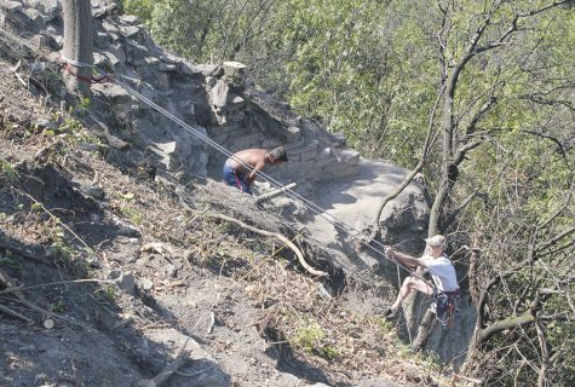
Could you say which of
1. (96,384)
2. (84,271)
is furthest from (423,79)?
(96,384)

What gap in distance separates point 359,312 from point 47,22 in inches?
228

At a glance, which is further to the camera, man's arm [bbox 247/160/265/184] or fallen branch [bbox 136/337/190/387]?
man's arm [bbox 247/160/265/184]

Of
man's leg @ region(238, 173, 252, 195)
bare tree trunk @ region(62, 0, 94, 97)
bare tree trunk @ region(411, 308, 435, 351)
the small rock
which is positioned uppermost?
bare tree trunk @ region(62, 0, 94, 97)

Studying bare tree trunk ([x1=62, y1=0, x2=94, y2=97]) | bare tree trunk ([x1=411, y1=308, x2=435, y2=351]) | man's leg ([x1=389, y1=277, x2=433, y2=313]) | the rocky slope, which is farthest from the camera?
bare tree trunk ([x1=411, y1=308, x2=435, y2=351])

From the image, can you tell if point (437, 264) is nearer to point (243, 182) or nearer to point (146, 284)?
point (243, 182)

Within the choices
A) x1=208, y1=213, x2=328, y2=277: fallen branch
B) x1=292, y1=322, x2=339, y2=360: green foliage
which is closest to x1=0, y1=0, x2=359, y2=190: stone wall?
x1=208, y1=213, x2=328, y2=277: fallen branch

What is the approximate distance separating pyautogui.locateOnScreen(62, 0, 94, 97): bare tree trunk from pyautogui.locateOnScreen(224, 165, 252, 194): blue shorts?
92.7 inches

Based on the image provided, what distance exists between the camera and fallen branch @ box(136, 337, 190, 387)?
16.8 feet

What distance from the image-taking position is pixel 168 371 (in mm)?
5402

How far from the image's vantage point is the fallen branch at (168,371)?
511 centimetres

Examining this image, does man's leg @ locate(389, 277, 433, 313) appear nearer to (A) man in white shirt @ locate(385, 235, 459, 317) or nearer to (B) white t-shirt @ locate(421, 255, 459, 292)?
(A) man in white shirt @ locate(385, 235, 459, 317)

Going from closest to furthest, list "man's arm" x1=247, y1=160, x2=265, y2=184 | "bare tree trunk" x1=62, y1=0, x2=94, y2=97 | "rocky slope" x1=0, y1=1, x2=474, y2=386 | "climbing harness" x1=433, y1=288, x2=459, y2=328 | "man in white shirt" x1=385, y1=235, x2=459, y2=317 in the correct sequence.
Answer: "rocky slope" x1=0, y1=1, x2=474, y2=386 < "bare tree trunk" x1=62, y1=0, x2=94, y2=97 < "man in white shirt" x1=385, y1=235, x2=459, y2=317 < "climbing harness" x1=433, y1=288, x2=459, y2=328 < "man's arm" x1=247, y1=160, x2=265, y2=184

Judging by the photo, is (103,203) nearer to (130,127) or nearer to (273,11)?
(130,127)

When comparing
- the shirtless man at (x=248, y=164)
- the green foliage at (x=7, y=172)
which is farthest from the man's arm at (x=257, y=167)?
the green foliage at (x=7, y=172)
